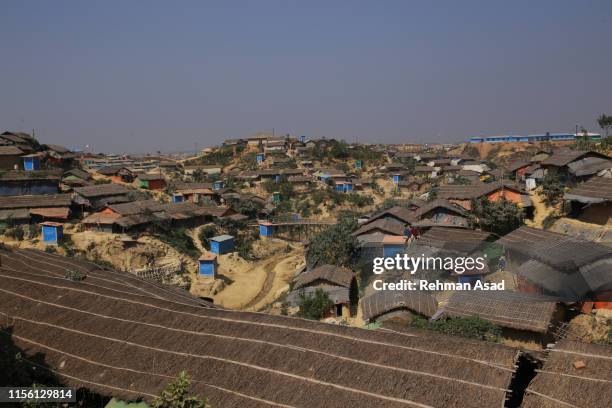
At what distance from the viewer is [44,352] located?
31.9ft

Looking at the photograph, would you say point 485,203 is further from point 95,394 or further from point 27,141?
point 27,141

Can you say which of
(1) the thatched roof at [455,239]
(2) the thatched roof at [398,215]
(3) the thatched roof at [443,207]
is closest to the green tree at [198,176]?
(2) the thatched roof at [398,215]

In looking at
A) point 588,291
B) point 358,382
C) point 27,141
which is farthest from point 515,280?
point 27,141

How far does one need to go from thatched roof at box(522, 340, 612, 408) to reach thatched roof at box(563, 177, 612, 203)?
12.1m

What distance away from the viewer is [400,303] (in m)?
13.9

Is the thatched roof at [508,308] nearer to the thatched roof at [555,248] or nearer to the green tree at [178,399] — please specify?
the thatched roof at [555,248]

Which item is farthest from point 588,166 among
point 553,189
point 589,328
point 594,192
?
point 589,328

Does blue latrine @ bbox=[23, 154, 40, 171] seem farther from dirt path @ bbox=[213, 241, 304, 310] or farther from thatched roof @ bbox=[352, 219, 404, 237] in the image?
thatched roof @ bbox=[352, 219, 404, 237]

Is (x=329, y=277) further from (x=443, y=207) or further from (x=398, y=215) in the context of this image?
(x=443, y=207)

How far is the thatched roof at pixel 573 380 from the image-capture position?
6.33m

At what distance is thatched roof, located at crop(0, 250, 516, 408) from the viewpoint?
7066 mm

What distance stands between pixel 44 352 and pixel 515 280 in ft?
45.5

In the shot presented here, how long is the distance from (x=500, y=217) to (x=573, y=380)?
1484 centimetres

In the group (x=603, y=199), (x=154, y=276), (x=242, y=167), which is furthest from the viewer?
(x=242, y=167)
